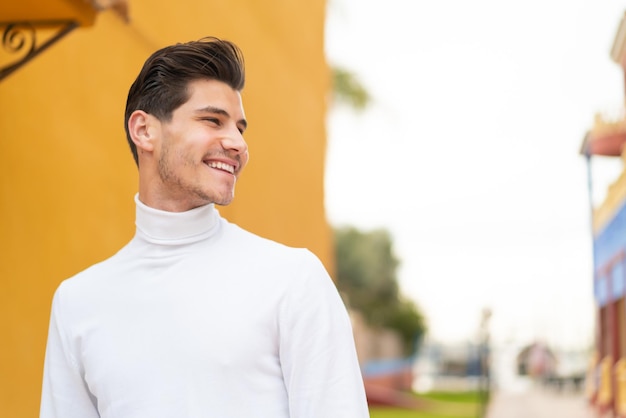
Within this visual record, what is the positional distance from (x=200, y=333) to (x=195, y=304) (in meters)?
0.06

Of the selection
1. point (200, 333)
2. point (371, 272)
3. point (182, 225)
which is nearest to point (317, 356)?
point (200, 333)

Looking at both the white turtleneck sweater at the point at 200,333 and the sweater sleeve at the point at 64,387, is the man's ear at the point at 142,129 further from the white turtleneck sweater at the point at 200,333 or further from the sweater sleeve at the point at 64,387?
the sweater sleeve at the point at 64,387

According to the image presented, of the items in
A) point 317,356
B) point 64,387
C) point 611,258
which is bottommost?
point 611,258

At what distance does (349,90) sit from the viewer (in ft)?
83.8

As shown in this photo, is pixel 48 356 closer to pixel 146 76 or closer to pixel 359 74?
pixel 146 76

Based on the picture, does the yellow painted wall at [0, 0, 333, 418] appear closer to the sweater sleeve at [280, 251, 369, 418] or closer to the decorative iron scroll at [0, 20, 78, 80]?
the decorative iron scroll at [0, 20, 78, 80]

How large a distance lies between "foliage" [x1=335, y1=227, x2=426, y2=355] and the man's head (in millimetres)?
34919

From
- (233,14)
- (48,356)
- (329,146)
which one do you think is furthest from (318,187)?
(48,356)

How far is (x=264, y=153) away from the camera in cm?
873

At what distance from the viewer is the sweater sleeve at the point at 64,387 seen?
198 cm

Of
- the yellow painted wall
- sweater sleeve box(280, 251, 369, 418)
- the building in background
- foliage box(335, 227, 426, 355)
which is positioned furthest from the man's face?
foliage box(335, 227, 426, 355)

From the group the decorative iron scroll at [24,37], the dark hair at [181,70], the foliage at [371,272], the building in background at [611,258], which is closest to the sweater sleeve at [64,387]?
the dark hair at [181,70]

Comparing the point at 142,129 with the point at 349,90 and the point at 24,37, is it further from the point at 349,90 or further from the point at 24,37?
the point at 349,90

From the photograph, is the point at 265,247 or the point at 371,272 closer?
the point at 265,247
